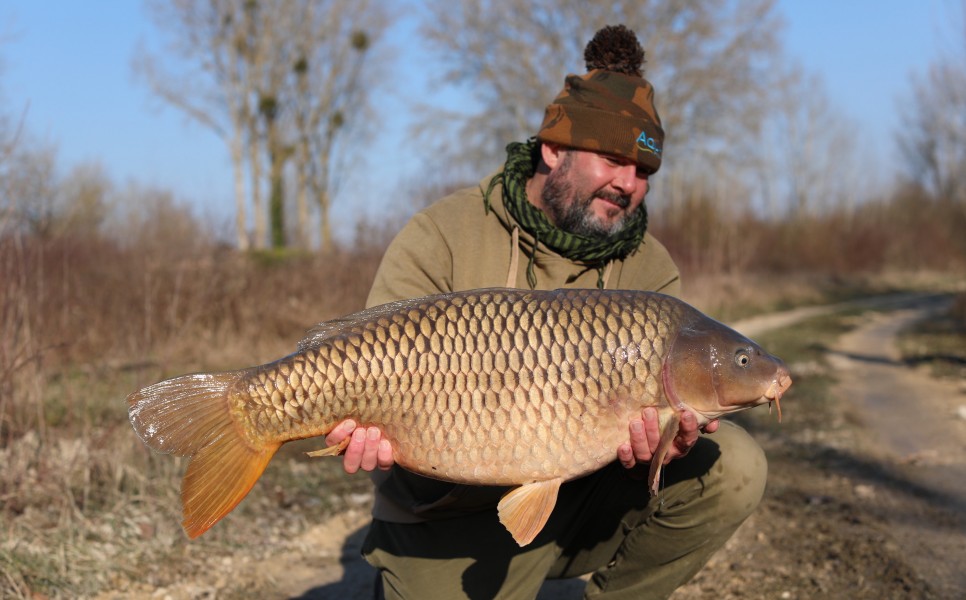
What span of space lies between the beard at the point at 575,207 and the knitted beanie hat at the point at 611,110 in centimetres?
9

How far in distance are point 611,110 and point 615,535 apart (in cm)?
119

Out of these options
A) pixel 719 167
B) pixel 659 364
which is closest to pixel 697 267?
pixel 719 167

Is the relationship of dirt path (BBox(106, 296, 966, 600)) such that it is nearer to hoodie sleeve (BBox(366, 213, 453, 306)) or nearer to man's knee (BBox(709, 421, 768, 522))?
man's knee (BBox(709, 421, 768, 522))

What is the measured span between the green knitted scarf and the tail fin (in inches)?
37.7

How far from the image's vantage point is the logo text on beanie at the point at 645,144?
2.49m

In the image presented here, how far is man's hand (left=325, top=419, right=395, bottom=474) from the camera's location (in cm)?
196

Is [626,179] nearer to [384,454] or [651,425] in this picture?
[651,425]

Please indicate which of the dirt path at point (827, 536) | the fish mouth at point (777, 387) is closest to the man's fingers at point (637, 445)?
the fish mouth at point (777, 387)

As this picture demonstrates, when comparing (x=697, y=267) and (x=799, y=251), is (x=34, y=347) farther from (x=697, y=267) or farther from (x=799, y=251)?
(x=799, y=251)

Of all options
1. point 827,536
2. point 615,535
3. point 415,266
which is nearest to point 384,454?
point 415,266

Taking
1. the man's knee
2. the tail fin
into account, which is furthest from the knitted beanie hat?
the tail fin

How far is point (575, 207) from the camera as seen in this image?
99.1 inches

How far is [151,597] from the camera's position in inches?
109

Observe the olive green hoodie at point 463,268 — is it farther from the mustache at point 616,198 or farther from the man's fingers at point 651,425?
the man's fingers at point 651,425
